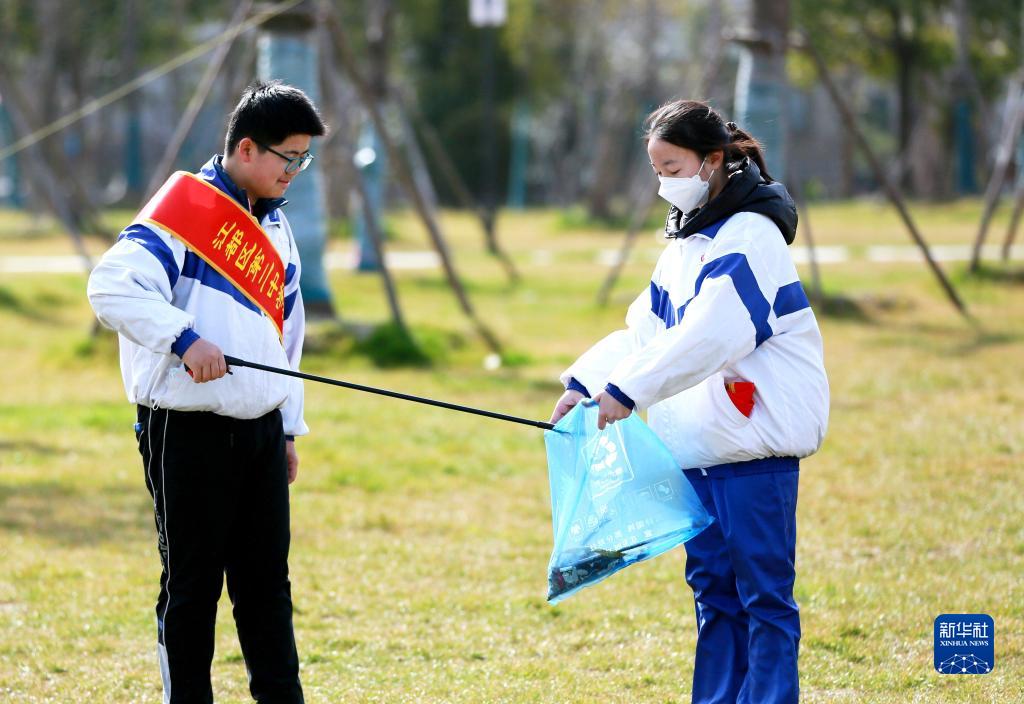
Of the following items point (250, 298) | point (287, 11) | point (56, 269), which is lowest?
point (56, 269)

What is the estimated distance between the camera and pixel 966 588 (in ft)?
16.1

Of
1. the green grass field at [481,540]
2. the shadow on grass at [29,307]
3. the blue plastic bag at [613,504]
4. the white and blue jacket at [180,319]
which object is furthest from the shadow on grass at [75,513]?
the shadow on grass at [29,307]

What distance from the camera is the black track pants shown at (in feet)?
10.9

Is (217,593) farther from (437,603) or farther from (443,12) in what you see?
(443,12)

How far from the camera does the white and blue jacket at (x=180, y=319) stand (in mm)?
3121

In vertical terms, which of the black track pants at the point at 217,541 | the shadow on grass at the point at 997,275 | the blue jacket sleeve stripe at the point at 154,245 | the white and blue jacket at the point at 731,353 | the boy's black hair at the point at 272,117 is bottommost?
the shadow on grass at the point at 997,275

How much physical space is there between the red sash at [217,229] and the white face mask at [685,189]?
100 cm

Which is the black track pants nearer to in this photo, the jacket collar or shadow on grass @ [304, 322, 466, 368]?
the jacket collar

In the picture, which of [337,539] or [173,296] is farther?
[337,539]

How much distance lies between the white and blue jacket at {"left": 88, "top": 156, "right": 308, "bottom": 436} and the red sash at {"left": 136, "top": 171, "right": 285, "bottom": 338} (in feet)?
0.08

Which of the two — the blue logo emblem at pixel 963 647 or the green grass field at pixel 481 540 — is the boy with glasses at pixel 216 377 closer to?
the green grass field at pixel 481 540

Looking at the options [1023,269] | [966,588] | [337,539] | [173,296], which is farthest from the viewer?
[1023,269]

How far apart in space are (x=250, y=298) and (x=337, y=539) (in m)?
2.64

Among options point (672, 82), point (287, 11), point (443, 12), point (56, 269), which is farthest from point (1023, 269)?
point (672, 82)
